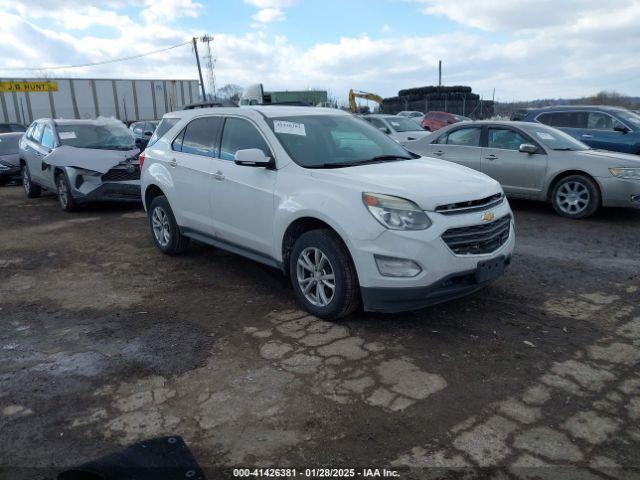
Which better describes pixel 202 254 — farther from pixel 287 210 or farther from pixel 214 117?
pixel 287 210

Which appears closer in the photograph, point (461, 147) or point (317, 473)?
point (317, 473)

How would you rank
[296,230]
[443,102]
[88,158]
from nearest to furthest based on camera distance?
[296,230] < [88,158] < [443,102]

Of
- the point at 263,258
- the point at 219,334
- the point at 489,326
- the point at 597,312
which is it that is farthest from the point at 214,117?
the point at 597,312

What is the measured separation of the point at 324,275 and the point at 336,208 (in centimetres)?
58

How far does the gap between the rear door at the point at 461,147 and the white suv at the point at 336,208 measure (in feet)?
13.2

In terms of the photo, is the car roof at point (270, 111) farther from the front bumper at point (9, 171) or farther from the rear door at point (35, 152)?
the front bumper at point (9, 171)

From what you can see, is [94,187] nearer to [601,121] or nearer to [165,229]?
[165,229]

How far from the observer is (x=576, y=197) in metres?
7.97

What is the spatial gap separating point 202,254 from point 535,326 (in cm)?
401

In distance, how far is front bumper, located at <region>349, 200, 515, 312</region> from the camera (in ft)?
12.3

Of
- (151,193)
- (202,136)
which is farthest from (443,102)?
(202,136)

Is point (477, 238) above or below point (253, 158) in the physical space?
below

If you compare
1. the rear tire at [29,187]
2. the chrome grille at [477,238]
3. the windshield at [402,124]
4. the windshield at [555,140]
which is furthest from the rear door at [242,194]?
the windshield at [402,124]

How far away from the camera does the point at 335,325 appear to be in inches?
165
